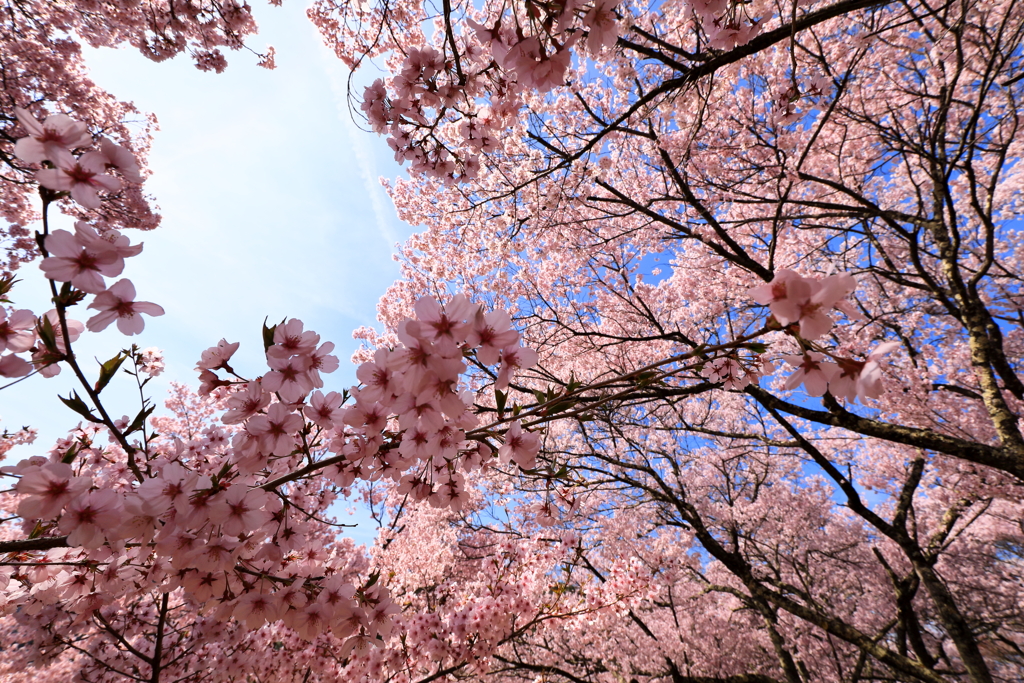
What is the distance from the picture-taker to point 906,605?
665 cm

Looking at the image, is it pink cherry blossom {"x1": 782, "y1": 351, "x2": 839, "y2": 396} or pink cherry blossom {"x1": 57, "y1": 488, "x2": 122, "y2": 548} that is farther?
pink cherry blossom {"x1": 57, "y1": 488, "x2": 122, "y2": 548}

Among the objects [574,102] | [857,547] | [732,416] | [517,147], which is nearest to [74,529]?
[517,147]

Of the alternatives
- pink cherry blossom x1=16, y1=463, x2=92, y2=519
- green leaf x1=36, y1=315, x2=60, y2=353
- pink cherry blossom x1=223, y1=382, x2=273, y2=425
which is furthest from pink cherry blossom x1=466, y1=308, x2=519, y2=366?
pink cherry blossom x1=16, y1=463, x2=92, y2=519

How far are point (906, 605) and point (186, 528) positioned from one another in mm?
10184

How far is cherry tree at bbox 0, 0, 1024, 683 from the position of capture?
1.36 metres

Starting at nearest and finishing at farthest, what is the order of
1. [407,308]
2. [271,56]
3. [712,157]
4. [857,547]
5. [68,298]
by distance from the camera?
1. [68,298]
2. [712,157]
3. [271,56]
4. [407,308]
5. [857,547]

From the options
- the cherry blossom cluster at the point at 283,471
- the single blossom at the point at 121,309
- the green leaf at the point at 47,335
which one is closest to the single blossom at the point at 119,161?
the single blossom at the point at 121,309

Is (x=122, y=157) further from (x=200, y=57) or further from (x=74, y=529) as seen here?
(x=200, y=57)

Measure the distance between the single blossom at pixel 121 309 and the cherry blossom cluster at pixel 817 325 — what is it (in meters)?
2.02

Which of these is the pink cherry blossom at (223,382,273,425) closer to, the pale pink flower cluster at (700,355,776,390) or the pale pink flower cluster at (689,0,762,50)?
A: the pale pink flower cluster at (700,355,776,390)

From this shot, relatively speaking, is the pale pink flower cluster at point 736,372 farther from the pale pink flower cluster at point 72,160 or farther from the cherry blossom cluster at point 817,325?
the pale pink flower cluster at point 72,160

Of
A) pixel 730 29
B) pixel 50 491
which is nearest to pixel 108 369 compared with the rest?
pixel 50 491

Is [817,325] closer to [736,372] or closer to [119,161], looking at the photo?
[736,372]

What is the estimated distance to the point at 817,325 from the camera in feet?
3.27
